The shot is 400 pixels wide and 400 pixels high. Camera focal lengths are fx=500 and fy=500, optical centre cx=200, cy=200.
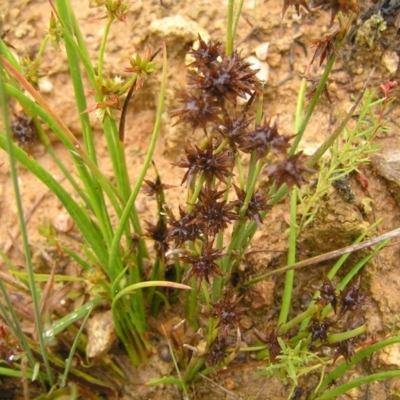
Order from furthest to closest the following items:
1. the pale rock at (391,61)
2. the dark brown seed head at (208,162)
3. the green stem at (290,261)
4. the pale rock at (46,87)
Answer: the pale rock at (46,87) → the pale rock at (391,61) → the green stem at (290,261) → the dark brown seed head at (208,162)

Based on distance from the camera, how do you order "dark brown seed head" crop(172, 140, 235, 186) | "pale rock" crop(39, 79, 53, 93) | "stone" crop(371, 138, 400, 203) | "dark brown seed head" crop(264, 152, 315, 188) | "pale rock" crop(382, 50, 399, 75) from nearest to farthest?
"dark brown seed head" crop(264, 152, 315, 188)
"dark brown seed head" crop(172, 140, 235, 186)
"stone" crop(371, 138, 400, 203)
"pale rock" crop(382, 50, 399, 75)
"pale rock" crop(39, 79, 53, 93)

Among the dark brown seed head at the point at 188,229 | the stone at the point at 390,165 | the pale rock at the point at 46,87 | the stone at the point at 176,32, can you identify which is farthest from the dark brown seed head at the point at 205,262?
the pale rock at the point at 46,87

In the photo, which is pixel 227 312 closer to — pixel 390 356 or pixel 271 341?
pixel 271 341

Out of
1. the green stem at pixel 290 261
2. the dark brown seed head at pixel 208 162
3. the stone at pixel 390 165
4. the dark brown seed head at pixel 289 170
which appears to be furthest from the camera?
the stone at pixel 390 165

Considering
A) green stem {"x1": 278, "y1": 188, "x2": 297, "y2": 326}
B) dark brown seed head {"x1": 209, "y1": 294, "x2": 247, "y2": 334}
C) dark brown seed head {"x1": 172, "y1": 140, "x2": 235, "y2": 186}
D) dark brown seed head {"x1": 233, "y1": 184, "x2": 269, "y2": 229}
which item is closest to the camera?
dark brown seed head {"x1": 172, "y1": 140, "x2": 235, "y2": 186}

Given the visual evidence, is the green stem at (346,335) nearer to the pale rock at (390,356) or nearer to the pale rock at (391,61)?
the pale rock at (390,356)

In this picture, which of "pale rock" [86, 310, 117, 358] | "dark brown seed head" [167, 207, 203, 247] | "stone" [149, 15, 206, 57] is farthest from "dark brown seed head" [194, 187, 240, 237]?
"stone" [149, 15, 206, 57]

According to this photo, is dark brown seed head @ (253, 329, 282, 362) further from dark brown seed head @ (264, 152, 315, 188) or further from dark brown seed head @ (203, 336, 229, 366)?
dark brown seed head @ (264, 152, 315, 188)

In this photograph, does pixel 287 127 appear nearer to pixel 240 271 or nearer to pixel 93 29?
pixel 240 271

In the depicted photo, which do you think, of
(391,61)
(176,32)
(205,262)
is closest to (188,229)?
(205,262)
